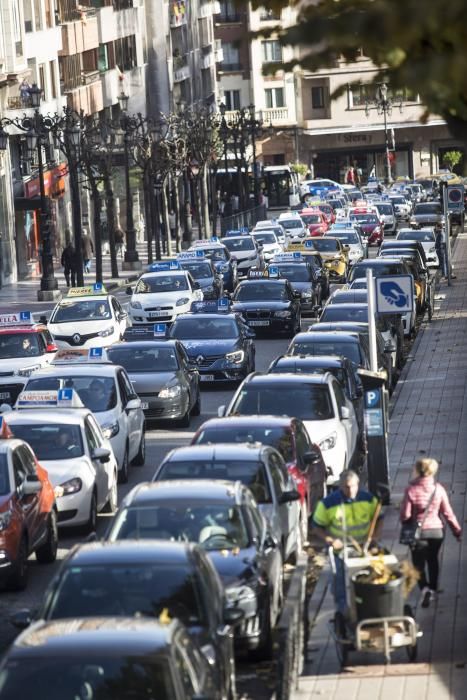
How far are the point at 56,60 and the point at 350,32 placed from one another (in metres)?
72.5

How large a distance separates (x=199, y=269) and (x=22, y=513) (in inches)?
1321

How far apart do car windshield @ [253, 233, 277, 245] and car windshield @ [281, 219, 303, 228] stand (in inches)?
355

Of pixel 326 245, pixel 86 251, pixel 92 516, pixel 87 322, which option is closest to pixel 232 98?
pixel 86 251

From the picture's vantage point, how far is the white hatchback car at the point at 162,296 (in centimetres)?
4353

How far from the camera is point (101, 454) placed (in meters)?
20.4

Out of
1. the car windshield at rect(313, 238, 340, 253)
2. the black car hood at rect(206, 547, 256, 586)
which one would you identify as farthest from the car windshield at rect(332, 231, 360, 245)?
the black car hood at rect(206, 547, 256, 586)

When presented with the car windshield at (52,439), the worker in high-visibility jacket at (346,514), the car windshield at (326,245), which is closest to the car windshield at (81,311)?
the car windshield at (52,439)

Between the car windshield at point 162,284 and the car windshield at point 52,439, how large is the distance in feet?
77.2

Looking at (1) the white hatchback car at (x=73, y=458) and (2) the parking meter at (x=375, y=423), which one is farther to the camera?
(2) the parking meter at (x=375, y=423)

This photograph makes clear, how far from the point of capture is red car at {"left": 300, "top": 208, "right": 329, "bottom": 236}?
7750 centimetres

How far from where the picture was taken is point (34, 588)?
1769cm

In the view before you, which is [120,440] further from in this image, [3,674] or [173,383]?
[3,674]

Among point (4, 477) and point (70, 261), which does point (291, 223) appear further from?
point (4, 477)

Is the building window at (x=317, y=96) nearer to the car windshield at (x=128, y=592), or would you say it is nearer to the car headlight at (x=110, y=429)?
the car headlight at (x=110, y=429)
